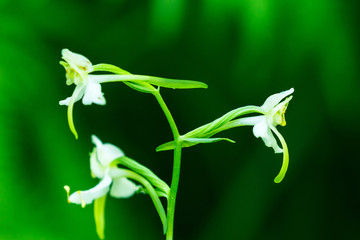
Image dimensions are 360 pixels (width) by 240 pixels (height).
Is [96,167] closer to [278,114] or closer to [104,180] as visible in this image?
[104,180]

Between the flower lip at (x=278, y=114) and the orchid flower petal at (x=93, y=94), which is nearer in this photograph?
the orchid flower petal at (x=93, y=94)

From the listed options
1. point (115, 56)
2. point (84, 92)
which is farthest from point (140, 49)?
point (84, 92)

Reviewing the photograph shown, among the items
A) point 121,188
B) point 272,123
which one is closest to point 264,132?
point 272,123

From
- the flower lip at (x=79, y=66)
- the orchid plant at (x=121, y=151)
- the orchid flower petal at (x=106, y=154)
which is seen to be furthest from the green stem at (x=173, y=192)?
the flower lip at (x=79, y=66)

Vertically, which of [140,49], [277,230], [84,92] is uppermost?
[140,49]

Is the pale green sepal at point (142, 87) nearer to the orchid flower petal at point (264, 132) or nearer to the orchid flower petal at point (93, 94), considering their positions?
the orchid flower petal at point (93, 94)
